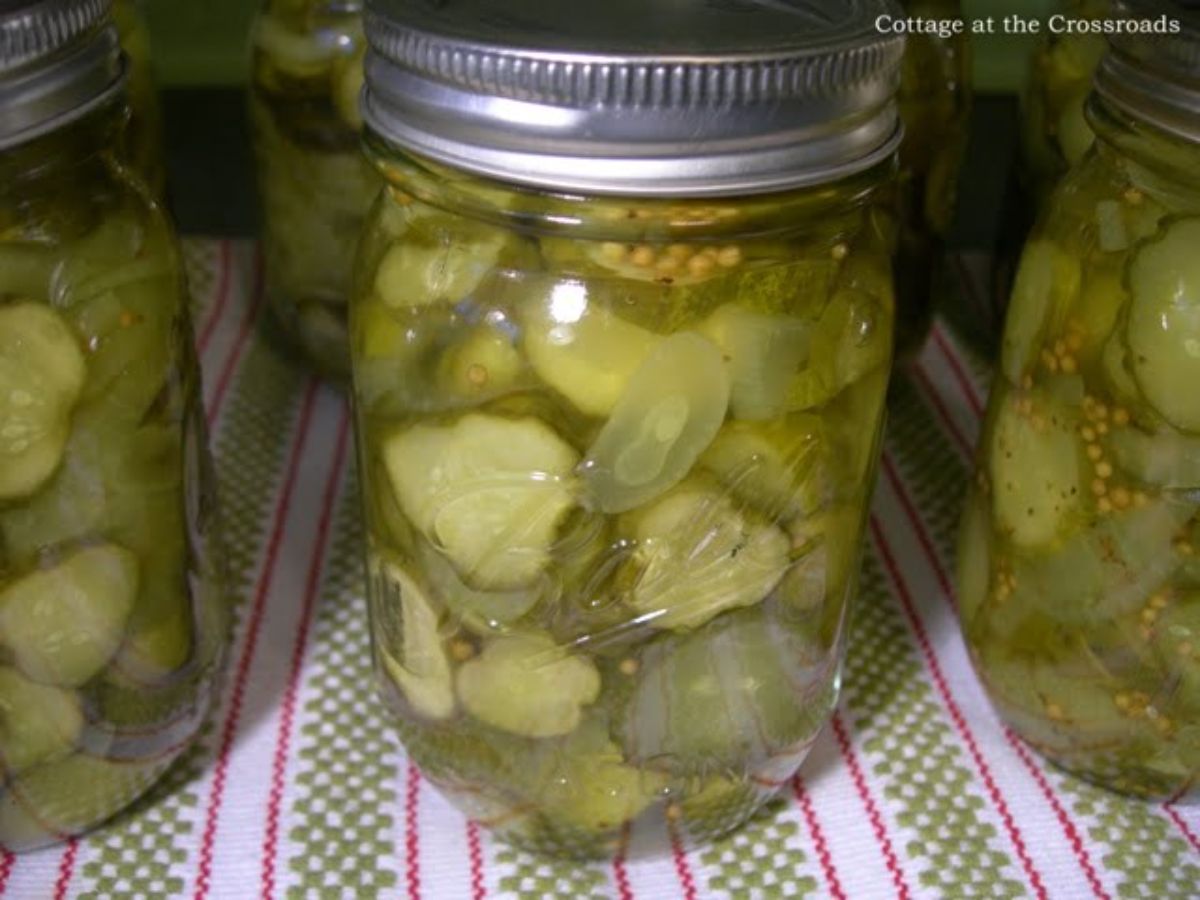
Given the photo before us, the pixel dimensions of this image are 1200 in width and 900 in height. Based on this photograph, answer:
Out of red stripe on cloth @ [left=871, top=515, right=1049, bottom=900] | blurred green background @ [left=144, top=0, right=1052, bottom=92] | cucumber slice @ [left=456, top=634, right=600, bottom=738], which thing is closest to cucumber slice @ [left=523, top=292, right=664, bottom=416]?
cucumber slice @ [left=456, top=634, right=600, bottom=738]

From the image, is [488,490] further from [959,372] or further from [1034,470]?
[959,372]

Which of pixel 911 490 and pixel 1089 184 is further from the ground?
pixel 1089 184

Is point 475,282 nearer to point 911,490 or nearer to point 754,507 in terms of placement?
point 754,507

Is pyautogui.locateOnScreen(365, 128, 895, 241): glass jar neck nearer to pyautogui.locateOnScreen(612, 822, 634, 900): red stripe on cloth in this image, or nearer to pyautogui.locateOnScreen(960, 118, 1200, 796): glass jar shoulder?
pyautogui.locateOnScreen(960, 118, 1200, 796): glass jar shoulder

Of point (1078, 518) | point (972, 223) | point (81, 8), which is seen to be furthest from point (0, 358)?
point (972, 223)

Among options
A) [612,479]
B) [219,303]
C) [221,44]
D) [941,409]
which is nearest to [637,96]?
[612,479]

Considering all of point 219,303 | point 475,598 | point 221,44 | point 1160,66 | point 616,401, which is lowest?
point 219,303

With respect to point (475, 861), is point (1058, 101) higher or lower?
higher
